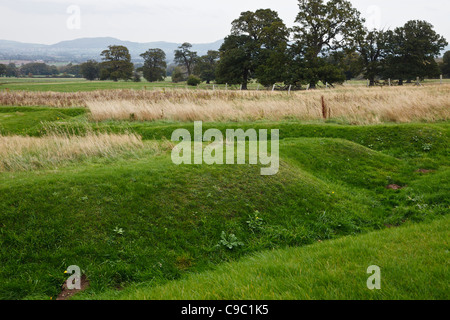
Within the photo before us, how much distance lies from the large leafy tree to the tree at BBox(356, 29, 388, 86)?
17767mm

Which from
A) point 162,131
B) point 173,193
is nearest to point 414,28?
point 162,131

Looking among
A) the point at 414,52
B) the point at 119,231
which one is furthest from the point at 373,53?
the point at 119,231

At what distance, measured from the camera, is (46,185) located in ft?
23.1

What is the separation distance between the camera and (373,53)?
2222 inches

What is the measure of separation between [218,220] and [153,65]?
95.2 m

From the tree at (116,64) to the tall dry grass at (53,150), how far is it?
279 feet

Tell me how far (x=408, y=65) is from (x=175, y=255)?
59.8 m

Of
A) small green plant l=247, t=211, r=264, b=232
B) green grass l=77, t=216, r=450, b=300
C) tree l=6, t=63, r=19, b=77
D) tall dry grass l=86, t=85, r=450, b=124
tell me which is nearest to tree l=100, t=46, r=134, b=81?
tree l=6, t=63, r=19, b=77

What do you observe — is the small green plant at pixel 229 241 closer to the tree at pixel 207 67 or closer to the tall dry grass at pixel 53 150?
the tall dry grass at pixel 53 150

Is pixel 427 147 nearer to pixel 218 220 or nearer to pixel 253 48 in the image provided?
pixel 218 220

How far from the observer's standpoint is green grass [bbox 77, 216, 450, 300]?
372 centimetres

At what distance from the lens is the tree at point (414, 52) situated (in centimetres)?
5206

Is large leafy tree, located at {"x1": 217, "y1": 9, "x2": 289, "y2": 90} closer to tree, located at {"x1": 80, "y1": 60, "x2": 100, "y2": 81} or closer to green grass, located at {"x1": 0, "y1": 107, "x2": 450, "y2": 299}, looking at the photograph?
green grass, located at {"x1": 0, "y1": 107, "x2": 450, "y2": 299}

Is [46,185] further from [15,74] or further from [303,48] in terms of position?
[15,74]
